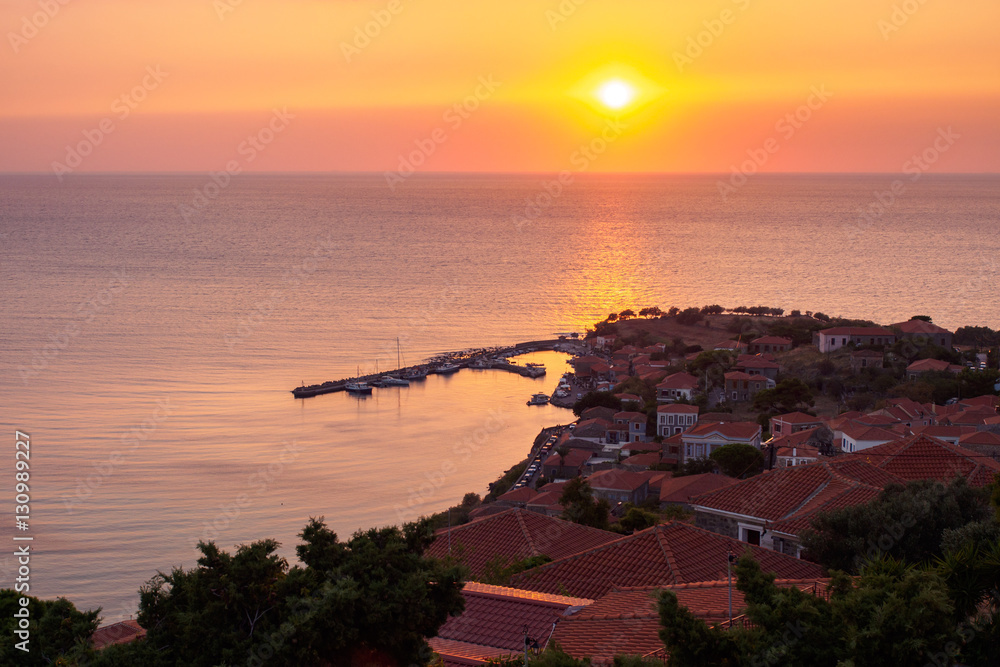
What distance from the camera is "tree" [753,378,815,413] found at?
34.3 metres

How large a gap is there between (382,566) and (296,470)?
956 inches

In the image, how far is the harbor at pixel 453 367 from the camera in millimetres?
43969

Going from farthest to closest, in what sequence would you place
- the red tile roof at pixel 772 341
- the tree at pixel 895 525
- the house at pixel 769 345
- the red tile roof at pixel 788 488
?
the red tile roof at pixel 772 341
the house at pixel 769 345
the red tile roof at pixel 788 488
the tree at pixel 895 525

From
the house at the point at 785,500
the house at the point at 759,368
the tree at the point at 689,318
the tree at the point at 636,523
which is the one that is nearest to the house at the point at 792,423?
the house at the point at 759,368

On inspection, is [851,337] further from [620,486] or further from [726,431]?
[620,486]

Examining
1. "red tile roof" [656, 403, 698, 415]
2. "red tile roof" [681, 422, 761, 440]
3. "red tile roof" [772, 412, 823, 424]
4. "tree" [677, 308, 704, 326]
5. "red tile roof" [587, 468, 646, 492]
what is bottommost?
"red tile roof" [587, 468, 646, 492]

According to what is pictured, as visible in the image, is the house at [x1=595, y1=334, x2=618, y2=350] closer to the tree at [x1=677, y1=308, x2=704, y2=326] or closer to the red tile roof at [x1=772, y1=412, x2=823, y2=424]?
the tree at [x1=677, y1=308, x2=704, y2=326]

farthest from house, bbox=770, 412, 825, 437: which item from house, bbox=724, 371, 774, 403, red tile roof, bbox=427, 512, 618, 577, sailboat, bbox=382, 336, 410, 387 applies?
sailboat, bbox=382, 336, 410, 387

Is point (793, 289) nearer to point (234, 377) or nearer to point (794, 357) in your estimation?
point (794, 357)

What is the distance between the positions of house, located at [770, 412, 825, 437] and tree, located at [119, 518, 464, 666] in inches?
912

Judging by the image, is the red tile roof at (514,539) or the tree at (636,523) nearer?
the red tile roof at (514,539)

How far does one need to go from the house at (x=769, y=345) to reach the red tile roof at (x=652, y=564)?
36803 millimetres

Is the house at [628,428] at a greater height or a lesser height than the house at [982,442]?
greater

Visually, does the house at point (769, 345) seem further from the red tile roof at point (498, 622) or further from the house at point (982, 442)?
the red tile roof at point (498, 622)
